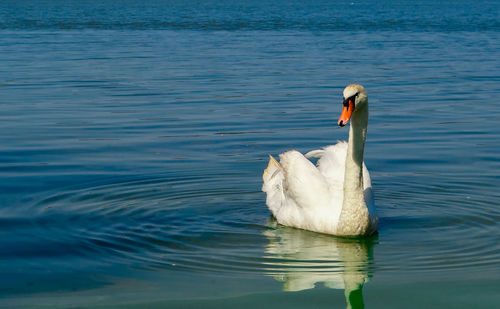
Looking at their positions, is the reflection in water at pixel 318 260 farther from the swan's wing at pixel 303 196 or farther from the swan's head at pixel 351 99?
the swan's head at pixel 351 99

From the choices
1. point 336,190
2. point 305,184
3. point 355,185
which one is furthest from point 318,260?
point 336,190

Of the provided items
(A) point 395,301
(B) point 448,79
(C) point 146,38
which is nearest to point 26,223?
(A) point 395,301

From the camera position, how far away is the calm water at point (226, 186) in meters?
7.14


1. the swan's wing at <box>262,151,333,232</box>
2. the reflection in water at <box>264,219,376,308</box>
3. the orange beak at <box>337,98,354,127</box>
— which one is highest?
the orange beak at <box>337,98,354,127</box>

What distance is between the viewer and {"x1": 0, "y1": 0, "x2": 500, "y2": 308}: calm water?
7137mm

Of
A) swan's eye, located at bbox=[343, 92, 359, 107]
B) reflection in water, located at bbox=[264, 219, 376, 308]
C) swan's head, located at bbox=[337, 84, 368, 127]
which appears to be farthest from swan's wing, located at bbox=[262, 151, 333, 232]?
swan's eye, located at bbox=[343, 92, 359, 107]

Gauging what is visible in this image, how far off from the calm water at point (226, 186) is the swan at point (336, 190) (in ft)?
0.55

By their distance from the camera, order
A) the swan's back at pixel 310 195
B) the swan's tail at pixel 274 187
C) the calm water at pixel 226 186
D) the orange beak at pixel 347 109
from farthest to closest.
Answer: the swan's tail at pixel 274 187, the swan's back at pixel 310 195, the orange beak at pixel 347 109, the calm water at pixel 226 186

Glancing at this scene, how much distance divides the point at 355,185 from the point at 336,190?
52 centimetres

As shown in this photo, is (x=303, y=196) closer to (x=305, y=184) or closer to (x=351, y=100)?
(x=305, y=184)

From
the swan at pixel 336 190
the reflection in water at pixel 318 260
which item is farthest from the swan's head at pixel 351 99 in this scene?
the reflection in water at pixel 318 260

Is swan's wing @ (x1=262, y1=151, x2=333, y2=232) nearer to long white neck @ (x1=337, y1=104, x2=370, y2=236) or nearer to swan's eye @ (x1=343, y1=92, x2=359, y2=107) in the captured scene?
long white neck @ (x1=337, y1=104, x2=370, y2=236)

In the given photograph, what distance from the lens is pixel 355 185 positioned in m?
8.61

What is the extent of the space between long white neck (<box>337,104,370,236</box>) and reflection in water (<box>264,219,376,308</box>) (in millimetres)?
176
